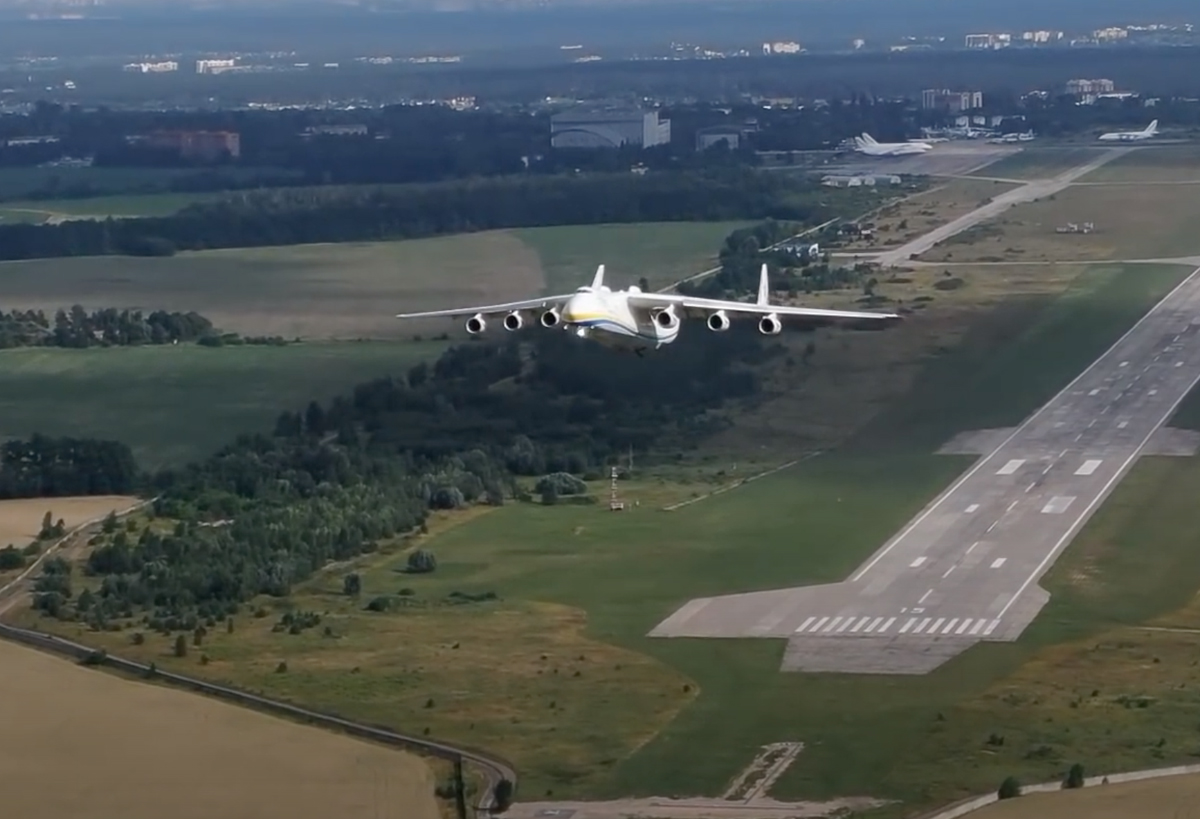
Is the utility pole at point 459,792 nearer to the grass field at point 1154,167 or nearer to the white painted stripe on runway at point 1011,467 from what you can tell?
the white painted stripe on runway at point 1011,467

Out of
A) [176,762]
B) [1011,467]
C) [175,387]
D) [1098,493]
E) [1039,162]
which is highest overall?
[176,762]

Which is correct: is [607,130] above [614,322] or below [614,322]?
below

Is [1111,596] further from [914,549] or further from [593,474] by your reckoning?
[593,474]

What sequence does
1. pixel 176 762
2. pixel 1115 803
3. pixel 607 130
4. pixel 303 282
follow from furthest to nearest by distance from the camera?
pixel 607 130 < pixel 303 282 < pixel 176 762 < pixel 1115 803

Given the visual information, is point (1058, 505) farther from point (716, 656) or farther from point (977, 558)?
point (716, 656)

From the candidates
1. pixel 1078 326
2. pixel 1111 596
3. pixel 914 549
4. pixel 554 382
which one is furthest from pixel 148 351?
pixel 1111 596

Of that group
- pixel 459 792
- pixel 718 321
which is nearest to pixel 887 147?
pixel 718 321

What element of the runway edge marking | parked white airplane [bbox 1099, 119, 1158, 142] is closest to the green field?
the runway edge marking

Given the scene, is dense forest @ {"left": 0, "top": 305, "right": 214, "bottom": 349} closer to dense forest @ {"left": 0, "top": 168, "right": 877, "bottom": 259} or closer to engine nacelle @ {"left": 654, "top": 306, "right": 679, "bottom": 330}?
dense forest @ {"left": 0, "top": 168, "right": 877, "bottom": 259}
